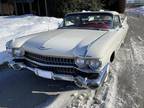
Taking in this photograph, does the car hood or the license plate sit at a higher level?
the car hood

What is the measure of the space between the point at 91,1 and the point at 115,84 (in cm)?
1466

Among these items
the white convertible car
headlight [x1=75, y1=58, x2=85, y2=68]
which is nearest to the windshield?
the white convertible car

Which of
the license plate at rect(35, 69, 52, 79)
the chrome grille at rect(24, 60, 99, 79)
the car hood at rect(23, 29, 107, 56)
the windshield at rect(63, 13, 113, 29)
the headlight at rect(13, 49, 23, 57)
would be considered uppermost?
the windshield at rect(63, 13, 113, 29)

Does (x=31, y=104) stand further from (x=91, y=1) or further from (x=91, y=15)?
(x=91, y=1)

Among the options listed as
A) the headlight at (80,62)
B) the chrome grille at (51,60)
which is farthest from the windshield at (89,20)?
the headlight at (80,62)

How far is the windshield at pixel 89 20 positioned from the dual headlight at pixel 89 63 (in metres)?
1.90

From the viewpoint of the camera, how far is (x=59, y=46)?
14.9ft

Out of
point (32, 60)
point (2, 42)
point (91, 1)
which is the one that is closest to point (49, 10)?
point (91, 1)

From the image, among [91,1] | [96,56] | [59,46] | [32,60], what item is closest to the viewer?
[96,56]

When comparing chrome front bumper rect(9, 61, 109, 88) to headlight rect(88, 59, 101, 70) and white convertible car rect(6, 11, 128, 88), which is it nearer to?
white convertible car rect(6, 11, 128, 88)

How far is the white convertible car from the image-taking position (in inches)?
168

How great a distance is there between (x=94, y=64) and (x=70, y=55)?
447 millimetres

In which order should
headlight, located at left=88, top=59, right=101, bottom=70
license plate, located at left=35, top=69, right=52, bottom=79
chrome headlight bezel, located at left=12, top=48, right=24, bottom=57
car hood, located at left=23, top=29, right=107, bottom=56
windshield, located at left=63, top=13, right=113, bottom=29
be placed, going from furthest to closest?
windshield, located at left=63, top=13, right=113, bottom=29, chrome headlight bezel, located at left=12, top=48, right=24, bottom=57, license plate, located at left=35, top=69, right=52, bottom=79, car hood, located at left=23, top=29, right=107, bottom=56, headlight, located at left=88, top=59, right=101, bottom=70

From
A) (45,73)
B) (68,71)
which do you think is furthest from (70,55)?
(45,73)
